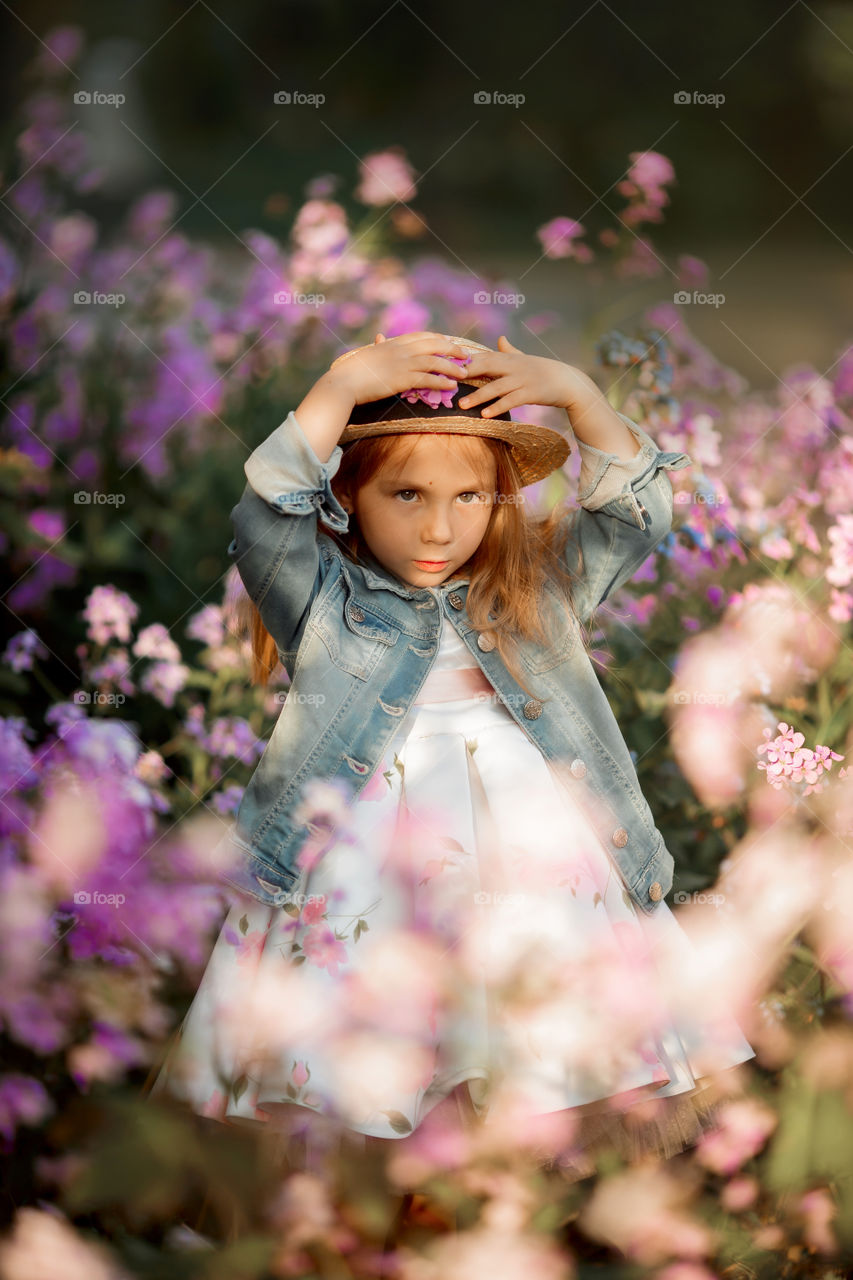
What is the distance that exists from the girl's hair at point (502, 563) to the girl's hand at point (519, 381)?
0.07m

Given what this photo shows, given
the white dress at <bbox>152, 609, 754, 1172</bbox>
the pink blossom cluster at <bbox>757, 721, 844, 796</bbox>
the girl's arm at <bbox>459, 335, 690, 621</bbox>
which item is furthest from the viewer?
the pink blossom cluster at <bbox>757, 721, 844, 796</bbox>

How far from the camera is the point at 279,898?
4.80 feet

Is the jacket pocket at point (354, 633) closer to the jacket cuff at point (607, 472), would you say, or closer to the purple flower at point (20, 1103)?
the jacket cuff at point (607, 472)

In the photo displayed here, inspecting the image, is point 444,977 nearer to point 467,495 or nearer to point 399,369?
point 467,495

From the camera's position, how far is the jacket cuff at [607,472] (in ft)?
5.02

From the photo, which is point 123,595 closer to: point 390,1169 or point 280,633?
point 280,633

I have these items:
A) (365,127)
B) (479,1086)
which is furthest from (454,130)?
(479,1086)

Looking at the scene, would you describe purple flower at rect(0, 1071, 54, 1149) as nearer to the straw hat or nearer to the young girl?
the young girl

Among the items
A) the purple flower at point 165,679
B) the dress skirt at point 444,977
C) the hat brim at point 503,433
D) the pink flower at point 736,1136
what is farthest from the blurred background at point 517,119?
the pink flower at point 736,1136

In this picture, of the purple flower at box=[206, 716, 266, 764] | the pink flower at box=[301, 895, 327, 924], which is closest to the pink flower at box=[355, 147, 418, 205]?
the purple flower at box=[206, 716, 266, 764]

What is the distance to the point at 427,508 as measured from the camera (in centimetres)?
151

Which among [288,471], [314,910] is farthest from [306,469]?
[314,910]

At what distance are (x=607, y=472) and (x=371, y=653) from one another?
0.38 m

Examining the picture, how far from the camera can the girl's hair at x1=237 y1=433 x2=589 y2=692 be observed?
1.56 m
